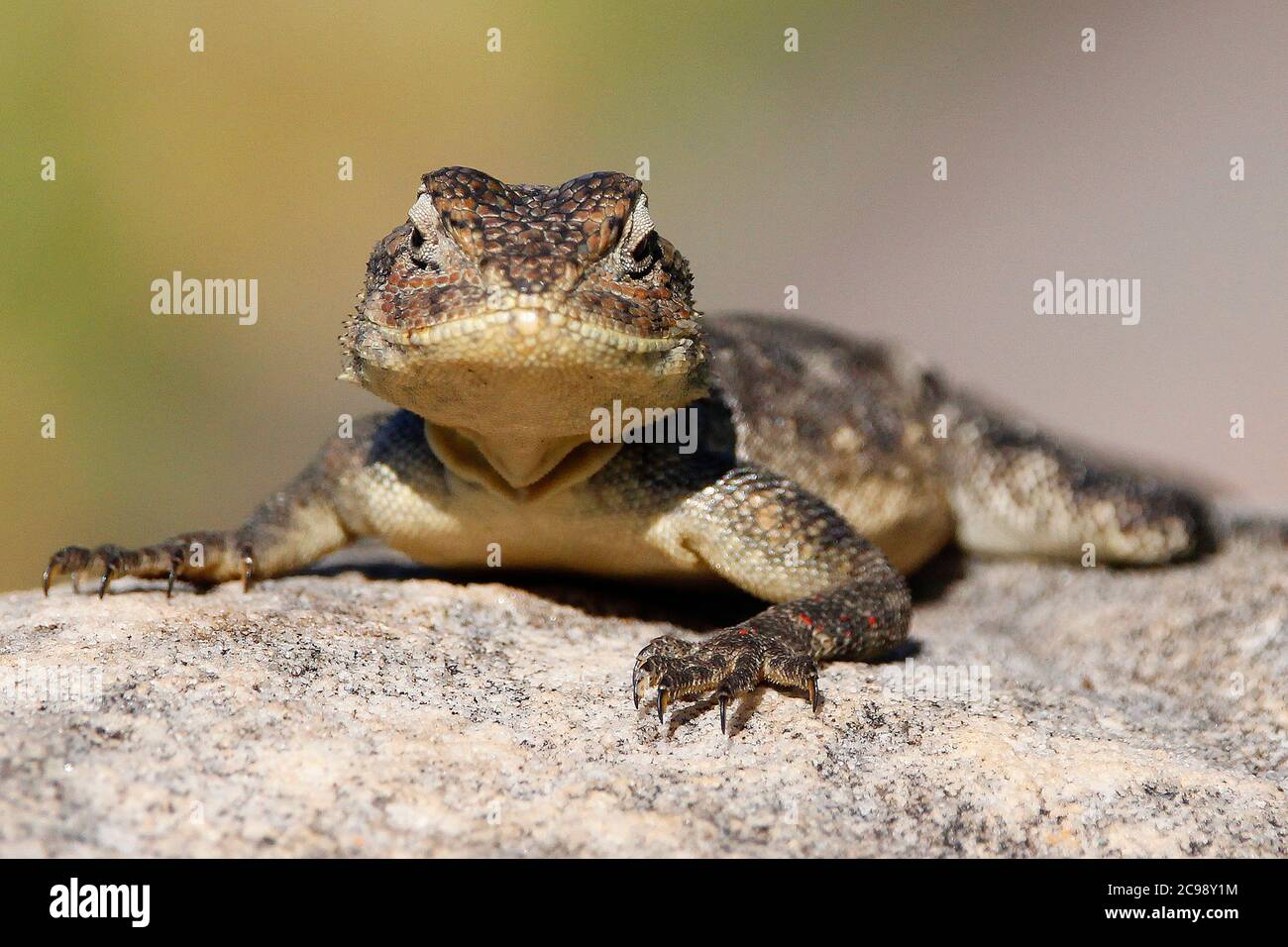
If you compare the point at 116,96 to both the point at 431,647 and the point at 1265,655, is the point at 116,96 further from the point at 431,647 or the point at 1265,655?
the point at 1265,655

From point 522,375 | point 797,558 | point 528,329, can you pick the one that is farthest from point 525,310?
point 797,558

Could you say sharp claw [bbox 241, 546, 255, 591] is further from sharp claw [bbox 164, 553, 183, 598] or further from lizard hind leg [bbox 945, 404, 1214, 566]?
lizard hind leg [bbox 945, 404, 1214, 566]

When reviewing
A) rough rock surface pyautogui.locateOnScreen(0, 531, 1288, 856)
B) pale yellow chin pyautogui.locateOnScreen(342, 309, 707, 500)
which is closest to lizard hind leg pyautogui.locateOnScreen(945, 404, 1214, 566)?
rough rock surface pyautogui.locateOnScreen(0, 531, 1288, 856)

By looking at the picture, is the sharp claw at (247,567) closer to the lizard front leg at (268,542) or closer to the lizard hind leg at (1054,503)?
the lizard front leg at (268,542)

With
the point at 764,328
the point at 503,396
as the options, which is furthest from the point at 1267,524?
the point at 503,396

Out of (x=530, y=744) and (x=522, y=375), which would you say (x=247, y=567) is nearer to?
(x=522, y=375)

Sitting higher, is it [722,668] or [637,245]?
[637,245]
